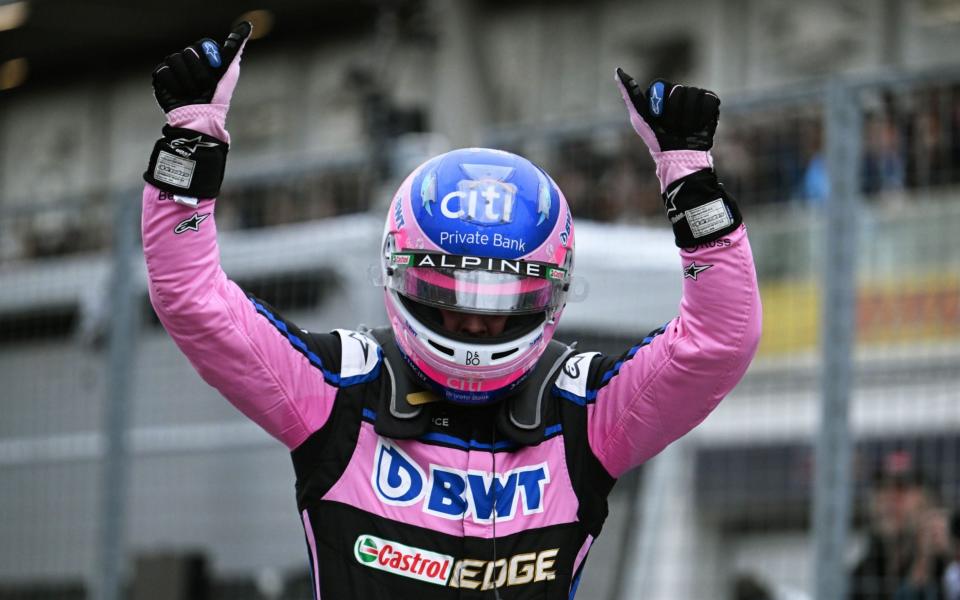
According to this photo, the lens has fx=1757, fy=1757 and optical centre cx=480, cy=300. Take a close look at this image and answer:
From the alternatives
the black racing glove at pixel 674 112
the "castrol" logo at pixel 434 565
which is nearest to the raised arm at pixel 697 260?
the black racing glove at pixel 674 112

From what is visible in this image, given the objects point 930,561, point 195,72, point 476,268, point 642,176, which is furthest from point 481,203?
point 642,176

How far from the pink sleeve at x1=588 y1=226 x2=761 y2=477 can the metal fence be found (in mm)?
2658

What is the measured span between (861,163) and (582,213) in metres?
1.54

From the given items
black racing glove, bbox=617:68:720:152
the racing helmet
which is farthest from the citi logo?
black racing glove, bbox=617:68:720:152

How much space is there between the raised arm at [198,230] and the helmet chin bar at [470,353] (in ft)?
1.17

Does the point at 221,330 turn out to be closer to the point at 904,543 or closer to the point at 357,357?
the point at 357,357

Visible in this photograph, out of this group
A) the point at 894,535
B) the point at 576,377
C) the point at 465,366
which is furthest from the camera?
the point at 894,535

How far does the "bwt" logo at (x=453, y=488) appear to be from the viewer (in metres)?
4.24

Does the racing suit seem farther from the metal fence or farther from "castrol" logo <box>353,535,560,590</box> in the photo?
the metal fence

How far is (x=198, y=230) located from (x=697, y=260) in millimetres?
1151

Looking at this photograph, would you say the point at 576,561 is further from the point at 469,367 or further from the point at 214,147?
the point at 214,147

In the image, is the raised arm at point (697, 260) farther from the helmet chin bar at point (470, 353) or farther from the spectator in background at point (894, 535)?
the spectator in background at point (894, 535)

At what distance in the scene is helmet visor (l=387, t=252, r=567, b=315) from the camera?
13.6ft

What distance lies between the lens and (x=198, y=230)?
4.02 meters
